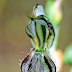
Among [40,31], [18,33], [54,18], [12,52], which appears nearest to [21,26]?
[18,33]

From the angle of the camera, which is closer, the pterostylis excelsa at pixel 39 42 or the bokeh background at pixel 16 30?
the pterostylis excelsa at pixel 39 42

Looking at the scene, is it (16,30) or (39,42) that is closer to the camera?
(39,42)

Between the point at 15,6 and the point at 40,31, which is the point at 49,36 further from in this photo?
the point at 15,6

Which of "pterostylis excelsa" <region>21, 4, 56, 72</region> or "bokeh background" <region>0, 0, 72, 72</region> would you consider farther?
"bokeh background" <region>0, 0, 72, 72</region>
